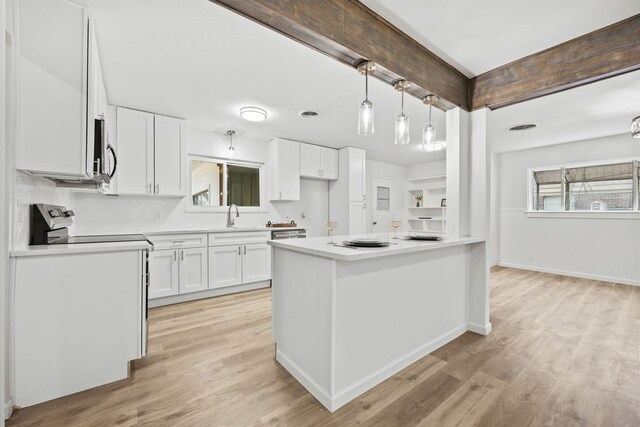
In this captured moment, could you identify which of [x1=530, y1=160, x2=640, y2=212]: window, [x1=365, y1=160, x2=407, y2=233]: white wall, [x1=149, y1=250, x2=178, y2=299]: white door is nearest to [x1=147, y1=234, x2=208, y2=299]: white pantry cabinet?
[x1=149, y1=250, x2=178, y2=299]: white door

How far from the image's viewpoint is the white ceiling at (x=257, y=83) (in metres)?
1.86

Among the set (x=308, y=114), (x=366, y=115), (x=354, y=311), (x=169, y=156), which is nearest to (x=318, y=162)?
(x=308, y=114)

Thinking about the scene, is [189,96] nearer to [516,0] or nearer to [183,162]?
[183,162]

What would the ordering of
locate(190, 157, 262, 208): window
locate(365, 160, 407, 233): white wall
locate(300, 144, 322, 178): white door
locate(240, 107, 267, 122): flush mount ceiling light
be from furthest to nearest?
locate(365, 160, 407, 233): white wall
locate(300, 144, 322, 178): white door
locate(190, 157, 262, 208): window
locate(240, 107, 267, 122): flush mount ceiling light

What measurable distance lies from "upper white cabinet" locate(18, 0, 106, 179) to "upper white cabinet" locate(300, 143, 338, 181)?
10.6ft

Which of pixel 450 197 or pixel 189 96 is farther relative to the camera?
pixel 189 96

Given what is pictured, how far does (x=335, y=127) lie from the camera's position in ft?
13.1

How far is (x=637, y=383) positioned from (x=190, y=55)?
401 centimetres

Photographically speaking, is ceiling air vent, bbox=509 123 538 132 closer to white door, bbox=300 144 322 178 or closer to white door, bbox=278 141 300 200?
white door, bbox=300 144 322 178

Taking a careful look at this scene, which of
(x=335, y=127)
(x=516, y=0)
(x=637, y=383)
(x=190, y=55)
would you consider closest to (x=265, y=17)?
(x=190, y=55)

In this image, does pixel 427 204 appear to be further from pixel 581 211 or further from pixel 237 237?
pixel 237 237

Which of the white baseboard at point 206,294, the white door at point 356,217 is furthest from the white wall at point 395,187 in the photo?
the white baseboard at point 206,294

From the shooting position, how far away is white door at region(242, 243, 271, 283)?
3.97 meters

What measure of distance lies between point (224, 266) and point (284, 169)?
180 cm
